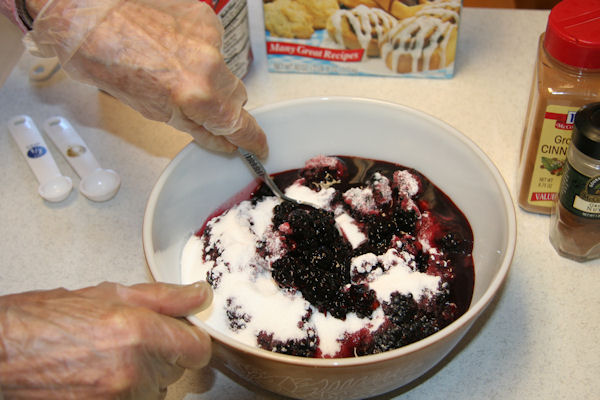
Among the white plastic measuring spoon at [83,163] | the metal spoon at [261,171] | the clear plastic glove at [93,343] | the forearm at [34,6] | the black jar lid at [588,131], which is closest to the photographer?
the clear plastic glove at [93,343]

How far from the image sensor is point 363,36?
1280 mm

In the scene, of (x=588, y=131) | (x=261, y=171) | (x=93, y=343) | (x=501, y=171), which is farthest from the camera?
(x=501, y=171)

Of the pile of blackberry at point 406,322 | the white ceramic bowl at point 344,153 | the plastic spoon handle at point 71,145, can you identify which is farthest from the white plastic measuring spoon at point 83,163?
the pile of blackberry at point 406,322

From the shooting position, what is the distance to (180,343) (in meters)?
0.71

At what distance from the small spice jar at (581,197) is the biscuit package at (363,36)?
0.44 m

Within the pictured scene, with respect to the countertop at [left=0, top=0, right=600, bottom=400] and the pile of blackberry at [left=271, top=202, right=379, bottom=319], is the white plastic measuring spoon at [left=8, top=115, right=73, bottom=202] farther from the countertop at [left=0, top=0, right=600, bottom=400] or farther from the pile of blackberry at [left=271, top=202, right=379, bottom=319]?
the pile of blackberry at [left=271, top=202, right=379, bottom=319]

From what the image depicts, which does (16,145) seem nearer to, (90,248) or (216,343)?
(90,248)

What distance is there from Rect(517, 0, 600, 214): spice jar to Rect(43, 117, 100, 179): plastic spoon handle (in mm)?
856

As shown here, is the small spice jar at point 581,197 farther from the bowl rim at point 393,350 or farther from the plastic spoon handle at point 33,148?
the plastic spoon handle at point 33,148

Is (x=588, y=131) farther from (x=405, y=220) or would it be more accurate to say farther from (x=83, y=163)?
(x=83, y=163)

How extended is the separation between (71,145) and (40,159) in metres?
0.07

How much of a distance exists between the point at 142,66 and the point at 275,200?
329 mm

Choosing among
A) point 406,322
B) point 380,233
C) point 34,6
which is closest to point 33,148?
point 34,6

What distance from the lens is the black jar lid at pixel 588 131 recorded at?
2.63 ft
